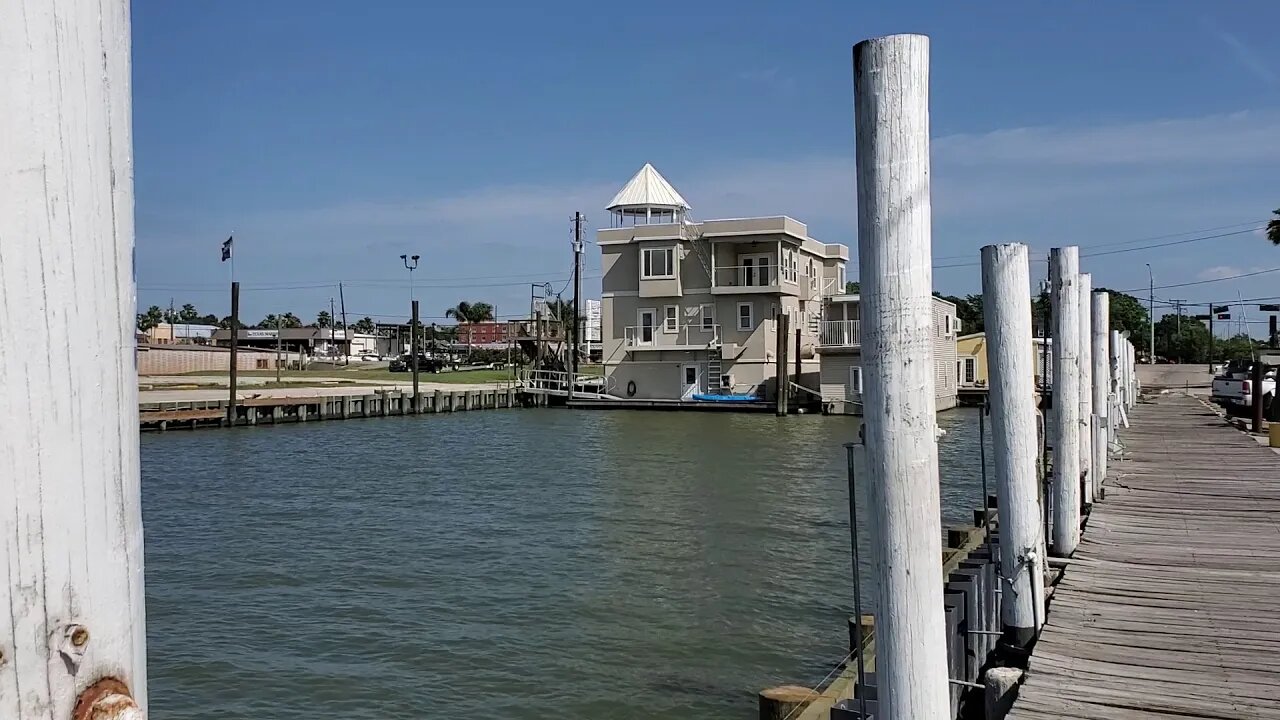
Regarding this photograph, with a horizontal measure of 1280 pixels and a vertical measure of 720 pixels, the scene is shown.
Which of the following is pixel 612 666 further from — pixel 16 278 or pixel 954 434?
pixel 954 434

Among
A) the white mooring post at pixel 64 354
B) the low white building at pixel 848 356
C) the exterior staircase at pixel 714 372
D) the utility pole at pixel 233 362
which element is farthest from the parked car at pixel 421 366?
the white mooring post at pixel 64 354

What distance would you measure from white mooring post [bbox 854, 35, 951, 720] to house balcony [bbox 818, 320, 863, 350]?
4771 centimetres

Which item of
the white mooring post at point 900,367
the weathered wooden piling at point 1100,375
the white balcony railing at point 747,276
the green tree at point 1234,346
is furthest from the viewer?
the green tree at point 1234,346

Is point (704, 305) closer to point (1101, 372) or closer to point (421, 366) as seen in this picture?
point (1101, 372)

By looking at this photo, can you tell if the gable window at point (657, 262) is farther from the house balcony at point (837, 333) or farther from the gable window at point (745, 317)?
the house balcony at point (837, 333)

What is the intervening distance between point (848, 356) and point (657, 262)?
449 inches

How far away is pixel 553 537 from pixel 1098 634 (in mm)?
12269

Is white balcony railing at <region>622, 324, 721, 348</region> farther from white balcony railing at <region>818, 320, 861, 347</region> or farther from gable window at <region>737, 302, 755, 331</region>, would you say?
white balcony railing at <region>818, 320, 861, 347</region>

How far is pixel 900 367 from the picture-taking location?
13.6 ft

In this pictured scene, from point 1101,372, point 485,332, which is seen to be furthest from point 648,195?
point 485,332

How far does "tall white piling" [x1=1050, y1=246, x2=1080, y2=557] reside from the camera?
→ 10.3 metres

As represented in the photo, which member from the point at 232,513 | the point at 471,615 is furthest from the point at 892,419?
the point at 232,513

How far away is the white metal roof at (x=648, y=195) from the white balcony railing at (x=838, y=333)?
1356 cm

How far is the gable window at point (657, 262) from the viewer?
54.9 m
